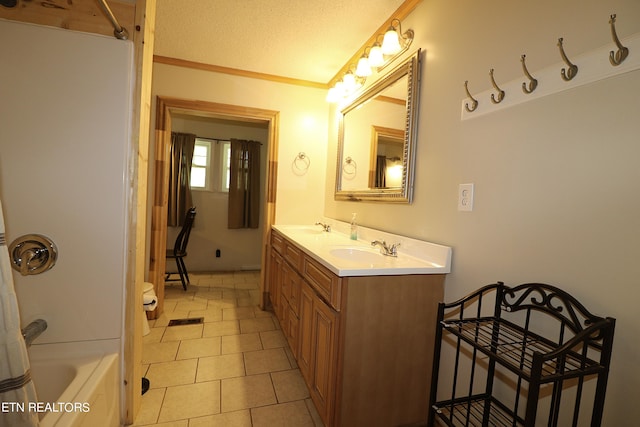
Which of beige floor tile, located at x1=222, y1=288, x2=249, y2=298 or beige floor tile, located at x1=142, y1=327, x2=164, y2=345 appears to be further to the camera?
beige floor tile, located at x1=222, y1=288, x2=249, y2=298

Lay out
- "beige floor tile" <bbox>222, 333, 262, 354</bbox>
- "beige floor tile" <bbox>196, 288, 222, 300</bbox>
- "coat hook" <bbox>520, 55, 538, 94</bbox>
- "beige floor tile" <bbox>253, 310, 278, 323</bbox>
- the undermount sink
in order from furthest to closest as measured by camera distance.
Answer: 1. "beige floor tile" <bbox>196, 288, 222, 300</bbox>
2. "beige floor tile" <bbox>253, 310, 278, 323</bbox>
3. "beige floor tile" <bbox>222, 333, 262, 354</bbox>
4. the undermount sink
5. "coat hook" <bbox>520, 55, 538, 94</bbox>

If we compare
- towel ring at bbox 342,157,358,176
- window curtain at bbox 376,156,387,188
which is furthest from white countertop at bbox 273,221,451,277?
towel ring at bbox 342,157,358,176

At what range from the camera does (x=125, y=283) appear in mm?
1330

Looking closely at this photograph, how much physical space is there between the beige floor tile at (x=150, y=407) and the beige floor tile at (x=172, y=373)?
0.07 metres

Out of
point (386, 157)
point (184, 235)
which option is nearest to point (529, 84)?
point (386, 157)

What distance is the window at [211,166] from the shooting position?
4.20 metres

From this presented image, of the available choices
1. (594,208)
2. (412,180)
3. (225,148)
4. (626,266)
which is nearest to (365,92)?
(412,180)

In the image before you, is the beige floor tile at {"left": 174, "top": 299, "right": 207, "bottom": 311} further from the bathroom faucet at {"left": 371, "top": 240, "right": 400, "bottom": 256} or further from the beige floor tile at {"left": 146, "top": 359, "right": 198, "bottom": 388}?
the bathroom faucet at {"left": 371, "top": 240, "right": 400, "bottom": 256}

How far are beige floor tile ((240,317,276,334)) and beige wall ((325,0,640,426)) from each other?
1.65 meters

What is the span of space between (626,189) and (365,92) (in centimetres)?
170

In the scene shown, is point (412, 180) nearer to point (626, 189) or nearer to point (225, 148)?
point (626, 189)

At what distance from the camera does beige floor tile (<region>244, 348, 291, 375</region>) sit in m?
1.91

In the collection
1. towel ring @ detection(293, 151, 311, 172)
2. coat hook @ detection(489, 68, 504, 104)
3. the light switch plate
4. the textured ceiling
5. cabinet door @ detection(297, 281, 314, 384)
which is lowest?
cabinet door @ detection(297, 281, 314, 384)

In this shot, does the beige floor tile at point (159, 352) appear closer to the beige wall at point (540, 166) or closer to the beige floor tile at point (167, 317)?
the beige floor tile at point (167, 317)
